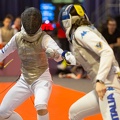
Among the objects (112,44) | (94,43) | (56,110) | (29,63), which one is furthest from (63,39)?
(94,43)

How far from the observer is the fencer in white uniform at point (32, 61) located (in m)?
3.75

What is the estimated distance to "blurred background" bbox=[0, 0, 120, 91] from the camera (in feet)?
28.1

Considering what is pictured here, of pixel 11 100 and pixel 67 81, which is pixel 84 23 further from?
pixel 67 81

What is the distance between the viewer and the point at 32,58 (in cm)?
389

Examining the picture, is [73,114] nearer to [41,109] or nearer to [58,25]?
[41,109]

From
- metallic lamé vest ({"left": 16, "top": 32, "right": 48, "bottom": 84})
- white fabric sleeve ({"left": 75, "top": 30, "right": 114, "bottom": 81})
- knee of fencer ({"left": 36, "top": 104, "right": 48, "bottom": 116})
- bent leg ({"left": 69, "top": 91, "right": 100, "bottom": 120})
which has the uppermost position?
white fabric sleeve ({"left": 75, "top": 30, "right": 114, "bottom": 81})

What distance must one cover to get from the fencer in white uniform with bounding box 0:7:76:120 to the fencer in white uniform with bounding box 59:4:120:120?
39 centimetres

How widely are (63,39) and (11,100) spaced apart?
6.33 m

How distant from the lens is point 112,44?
8.52m

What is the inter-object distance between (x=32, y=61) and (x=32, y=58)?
A: 36mm

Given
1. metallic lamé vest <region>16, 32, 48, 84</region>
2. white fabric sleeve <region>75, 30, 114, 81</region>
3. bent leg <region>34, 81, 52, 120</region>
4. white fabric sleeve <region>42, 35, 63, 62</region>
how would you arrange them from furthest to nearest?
metallic lamé vest <region>16, 32, 48, 84</region> → white fabric sleeve <region>42, 35, 63, 62</region> → bent leg <region>34, 81, 52, 120</region> → white fabric sleeve <region>75, 30, 114, 81</region>

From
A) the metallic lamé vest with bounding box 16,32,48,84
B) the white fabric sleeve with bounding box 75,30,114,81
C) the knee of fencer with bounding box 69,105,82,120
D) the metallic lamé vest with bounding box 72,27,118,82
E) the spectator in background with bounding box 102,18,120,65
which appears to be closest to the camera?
the white fabric sleeve with bounding box 75,30,114,81

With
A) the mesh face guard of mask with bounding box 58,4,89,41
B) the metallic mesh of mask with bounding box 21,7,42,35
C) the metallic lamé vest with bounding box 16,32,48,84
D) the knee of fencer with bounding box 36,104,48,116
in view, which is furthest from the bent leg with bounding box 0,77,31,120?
the mesh face guard of mask with bounding box 58,4,89,41

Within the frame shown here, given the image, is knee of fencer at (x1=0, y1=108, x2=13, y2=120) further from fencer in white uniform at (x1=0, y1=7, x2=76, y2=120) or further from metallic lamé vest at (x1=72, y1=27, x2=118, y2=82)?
metallic lamé vest at (x1=72, y1=27, x2=118, y2=82)
